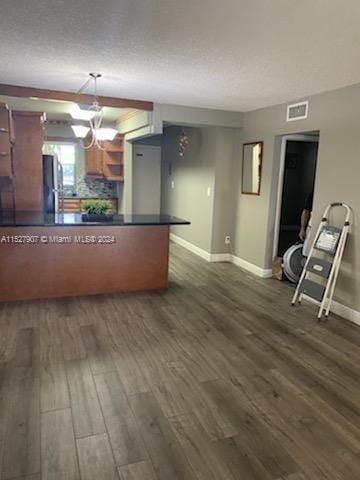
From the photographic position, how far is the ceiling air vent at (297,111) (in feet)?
14.3

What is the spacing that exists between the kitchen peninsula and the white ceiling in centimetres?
155

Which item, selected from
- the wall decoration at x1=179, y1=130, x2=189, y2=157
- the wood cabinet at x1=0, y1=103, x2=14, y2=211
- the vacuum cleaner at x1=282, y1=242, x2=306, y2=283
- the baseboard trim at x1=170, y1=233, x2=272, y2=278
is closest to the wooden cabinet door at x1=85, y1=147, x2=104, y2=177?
the wall decoration at x1=179, y1=130, x2=189, y2=157

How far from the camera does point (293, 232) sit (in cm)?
823

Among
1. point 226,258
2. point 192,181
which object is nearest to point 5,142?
point 192,181

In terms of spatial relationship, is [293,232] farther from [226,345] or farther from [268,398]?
[268,398]

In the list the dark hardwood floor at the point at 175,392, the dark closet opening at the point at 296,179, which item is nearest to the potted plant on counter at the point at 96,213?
the dark hardwood floor at the point at 175,392

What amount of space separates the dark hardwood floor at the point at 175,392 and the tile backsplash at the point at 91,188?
440cm

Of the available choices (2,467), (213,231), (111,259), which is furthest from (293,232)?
(2,467)

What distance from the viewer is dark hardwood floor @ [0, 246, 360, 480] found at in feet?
6.07

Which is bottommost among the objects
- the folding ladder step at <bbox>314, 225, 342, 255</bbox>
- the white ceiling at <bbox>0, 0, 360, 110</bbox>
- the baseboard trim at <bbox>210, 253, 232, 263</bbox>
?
the baseboard trim at <bbox>210, 253, 232, 263</bbox>

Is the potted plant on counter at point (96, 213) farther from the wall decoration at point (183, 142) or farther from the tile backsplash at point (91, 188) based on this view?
the tile backsplash at point (91, 188)

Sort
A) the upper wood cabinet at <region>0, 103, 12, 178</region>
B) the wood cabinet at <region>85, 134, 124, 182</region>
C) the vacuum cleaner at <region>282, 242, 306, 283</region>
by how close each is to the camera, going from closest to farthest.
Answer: the upper wood cabinet at <region>0, 103, 12, 178</region>
the vacuum cleaner at <region>282, 242, 306, 283</region>
the wood cabinet at <region>85, 134, 124, 182</region>

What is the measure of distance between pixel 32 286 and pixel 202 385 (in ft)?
8.07

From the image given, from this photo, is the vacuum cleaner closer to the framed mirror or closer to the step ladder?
the step ladder
